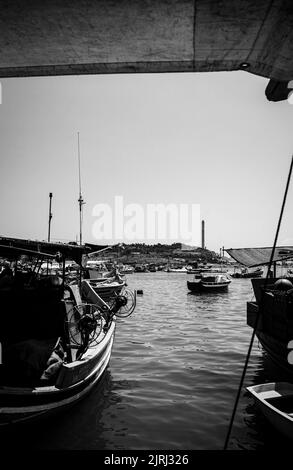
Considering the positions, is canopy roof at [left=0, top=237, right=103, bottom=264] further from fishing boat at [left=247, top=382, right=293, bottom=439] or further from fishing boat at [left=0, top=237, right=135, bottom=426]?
fishing boat at [left=247, top=382, right=293, bottom=439]

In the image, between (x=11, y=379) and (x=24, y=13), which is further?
(x=11, y=379)

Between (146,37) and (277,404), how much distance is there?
7.64m

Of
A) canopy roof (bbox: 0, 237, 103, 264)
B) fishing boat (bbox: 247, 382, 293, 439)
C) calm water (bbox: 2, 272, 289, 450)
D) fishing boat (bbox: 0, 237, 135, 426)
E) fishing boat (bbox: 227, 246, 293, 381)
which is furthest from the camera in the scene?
fishing boat (bbox: 227, 246, 293, 381)

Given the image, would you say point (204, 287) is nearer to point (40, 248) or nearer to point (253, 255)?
point (253, 255)

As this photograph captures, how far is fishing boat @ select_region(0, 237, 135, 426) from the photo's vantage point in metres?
6.57

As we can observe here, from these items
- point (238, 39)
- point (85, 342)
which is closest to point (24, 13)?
point (238, 39)

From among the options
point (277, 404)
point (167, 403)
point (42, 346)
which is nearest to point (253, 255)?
point (167, 403)

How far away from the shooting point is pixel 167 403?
8.87 metres

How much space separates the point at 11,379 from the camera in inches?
268

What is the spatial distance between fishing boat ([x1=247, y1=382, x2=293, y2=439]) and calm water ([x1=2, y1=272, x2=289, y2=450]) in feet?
1.55

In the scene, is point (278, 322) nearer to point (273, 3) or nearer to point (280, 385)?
point (280, 385)

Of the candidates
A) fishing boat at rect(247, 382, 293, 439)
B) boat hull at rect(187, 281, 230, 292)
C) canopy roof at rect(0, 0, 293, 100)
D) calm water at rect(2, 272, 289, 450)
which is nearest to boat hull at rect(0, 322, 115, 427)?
calm water at rect(2, 272, 289, 450)

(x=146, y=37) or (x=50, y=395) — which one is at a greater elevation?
(x=146, y=37)
